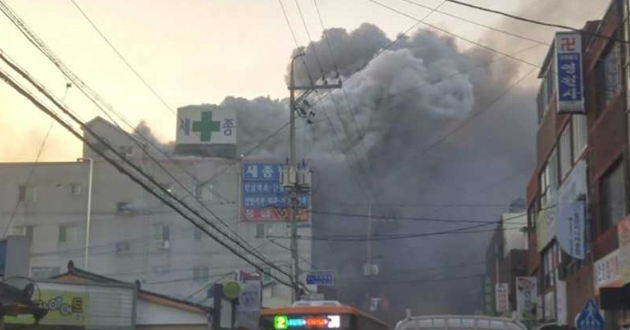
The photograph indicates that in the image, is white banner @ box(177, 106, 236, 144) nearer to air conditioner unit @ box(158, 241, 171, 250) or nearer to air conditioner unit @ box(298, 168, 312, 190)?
air conditioner unit @ box(158, 241, 171, 250)

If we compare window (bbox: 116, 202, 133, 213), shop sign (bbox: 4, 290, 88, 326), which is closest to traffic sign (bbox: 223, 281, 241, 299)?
shop sign (bbox: 4, 290, 88, 326)

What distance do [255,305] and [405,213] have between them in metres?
34.6

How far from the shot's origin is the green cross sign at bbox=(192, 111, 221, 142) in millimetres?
57312

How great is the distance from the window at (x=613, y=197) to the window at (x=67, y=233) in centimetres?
4074

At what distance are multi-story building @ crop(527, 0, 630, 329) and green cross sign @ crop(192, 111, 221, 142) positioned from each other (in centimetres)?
2639

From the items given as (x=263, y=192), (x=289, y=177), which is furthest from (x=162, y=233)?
(x=289, y=177)

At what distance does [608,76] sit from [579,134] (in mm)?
3935

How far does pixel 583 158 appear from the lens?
27047mm

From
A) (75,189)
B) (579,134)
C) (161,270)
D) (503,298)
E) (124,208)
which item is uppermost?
(75,189)

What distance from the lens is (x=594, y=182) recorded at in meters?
25.5

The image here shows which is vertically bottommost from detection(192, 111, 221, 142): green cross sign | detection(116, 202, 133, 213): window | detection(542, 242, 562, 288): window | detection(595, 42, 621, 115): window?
detection(542, 242, 562, 288): window

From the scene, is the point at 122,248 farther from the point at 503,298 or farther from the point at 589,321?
the point at 589,321

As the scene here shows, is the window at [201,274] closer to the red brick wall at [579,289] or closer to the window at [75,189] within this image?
the window at [75,189]

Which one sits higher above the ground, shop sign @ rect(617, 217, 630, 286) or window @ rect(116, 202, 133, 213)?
window @ rect(116, 202, 133, 213)
